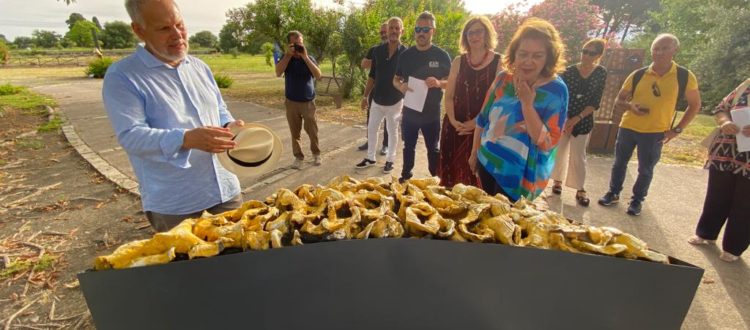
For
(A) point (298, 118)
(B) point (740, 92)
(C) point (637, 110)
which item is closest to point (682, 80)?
(C) point (637, 110)

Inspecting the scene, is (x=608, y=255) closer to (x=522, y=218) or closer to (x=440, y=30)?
(x=522, y=218)

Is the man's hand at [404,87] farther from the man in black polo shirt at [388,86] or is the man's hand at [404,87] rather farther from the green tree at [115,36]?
the green tree at [115,36]

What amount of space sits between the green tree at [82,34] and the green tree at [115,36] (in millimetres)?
2071

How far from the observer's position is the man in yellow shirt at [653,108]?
3.62m

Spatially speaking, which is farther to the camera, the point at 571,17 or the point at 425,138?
the point at 571,17

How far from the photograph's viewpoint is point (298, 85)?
531 centimetres

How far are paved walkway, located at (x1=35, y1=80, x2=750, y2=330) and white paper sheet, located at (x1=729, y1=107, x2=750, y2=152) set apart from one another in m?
1.05

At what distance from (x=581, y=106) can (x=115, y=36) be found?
77.6 metres

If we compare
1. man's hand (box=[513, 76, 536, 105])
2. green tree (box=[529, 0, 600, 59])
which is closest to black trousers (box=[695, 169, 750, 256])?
man's hand (box=[513, 76, 536, 105])

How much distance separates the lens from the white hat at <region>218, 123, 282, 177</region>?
1.73 meters

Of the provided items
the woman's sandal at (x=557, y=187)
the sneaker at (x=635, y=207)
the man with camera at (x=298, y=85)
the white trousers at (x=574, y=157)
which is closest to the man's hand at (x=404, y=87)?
the man with camera at (x=298, y=85)

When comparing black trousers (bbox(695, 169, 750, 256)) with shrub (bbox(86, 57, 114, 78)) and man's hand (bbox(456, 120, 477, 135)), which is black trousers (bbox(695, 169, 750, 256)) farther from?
shrub (bbox(86, 57, 114, 78))

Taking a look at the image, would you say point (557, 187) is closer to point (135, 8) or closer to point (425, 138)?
point (425, 138)

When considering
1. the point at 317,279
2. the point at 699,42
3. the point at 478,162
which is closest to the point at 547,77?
the point at 478,162
